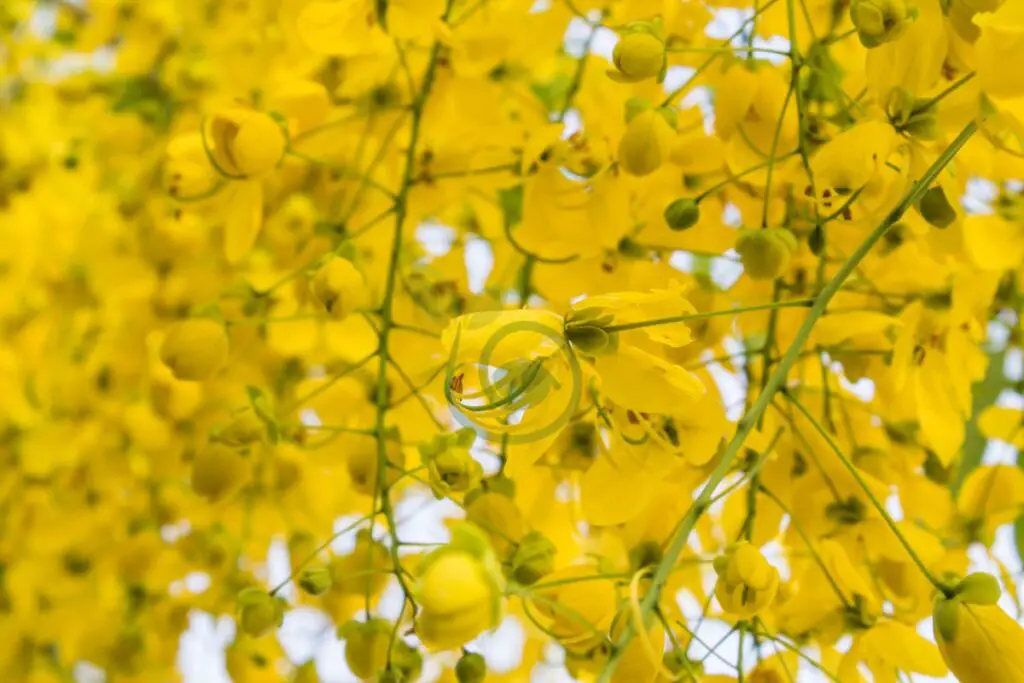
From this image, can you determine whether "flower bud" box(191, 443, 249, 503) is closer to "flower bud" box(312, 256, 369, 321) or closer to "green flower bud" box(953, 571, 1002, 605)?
"flower bud" box(312, 256, 369, 321)

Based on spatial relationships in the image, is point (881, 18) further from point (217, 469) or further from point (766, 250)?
point (217, 469)

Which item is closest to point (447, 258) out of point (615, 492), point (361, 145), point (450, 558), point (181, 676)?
point (361, 145)

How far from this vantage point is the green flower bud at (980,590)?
48cm

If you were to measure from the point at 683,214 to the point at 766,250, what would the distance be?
0.18 ft

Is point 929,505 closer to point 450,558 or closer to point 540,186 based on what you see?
point 540,186

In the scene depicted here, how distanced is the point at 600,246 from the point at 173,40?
82 cm

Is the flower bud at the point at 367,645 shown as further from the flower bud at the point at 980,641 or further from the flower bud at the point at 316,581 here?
the flower bud at the point at 980,641

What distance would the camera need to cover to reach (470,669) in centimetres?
56

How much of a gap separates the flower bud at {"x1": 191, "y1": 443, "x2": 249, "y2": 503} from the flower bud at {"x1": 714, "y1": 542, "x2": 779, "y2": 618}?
1.14ft

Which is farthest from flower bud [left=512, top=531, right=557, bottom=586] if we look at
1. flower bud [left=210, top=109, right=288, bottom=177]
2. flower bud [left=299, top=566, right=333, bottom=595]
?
flower bud [left=210, top=109, right=288, bottom=177]

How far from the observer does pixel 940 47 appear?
56cm

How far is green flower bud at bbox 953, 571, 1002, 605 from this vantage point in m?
0.48

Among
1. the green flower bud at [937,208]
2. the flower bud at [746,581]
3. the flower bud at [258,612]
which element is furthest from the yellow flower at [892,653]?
the flower bud at [258,612]

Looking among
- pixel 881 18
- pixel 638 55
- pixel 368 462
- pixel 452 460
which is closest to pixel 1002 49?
pixel 881 18
